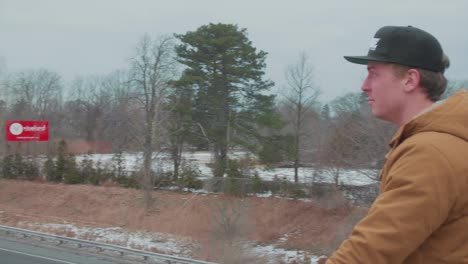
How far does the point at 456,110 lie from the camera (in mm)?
1742

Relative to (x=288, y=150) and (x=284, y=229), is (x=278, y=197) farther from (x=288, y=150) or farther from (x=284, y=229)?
(x=288, y=150)

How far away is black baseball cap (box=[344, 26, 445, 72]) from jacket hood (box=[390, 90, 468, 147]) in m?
0.15

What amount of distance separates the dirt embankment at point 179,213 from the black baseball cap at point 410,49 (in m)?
19.3

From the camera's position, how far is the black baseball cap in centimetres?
184

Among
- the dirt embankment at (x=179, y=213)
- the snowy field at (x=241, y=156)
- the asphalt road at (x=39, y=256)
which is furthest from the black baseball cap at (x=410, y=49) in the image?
the snowy field at (x=241, y=156)

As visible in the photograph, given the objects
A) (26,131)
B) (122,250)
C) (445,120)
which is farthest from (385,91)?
(26,131)

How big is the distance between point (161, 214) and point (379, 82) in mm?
30796

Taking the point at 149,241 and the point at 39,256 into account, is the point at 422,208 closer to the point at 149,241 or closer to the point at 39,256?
the point at 39,256

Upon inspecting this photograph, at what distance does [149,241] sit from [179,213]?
197 inches

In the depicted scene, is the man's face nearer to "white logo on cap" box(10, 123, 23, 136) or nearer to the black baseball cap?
the black baseball cap

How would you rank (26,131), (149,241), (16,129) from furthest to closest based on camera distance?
(26,131) → (16,129) → (149,241)

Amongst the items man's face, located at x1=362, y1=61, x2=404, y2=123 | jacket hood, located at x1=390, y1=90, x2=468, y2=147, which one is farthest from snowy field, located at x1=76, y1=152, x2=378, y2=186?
jacket hood, located at x1=390, y1=90, x2=468, y2=147

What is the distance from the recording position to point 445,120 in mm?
1717

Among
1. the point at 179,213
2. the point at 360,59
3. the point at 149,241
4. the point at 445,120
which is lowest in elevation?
the point at 149,241
